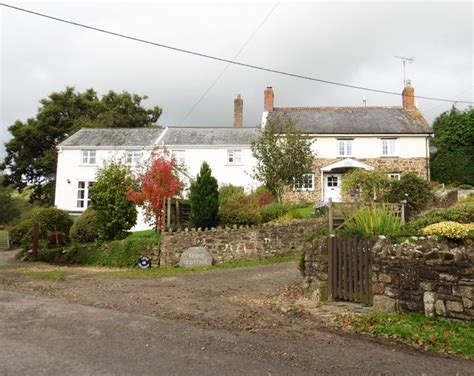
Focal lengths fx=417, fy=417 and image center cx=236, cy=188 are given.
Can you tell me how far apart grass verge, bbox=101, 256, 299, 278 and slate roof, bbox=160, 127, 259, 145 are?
19404 mm

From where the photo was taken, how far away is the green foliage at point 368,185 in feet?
70.1

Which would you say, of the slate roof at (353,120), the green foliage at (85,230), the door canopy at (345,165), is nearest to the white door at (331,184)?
the door canopy at (345,165)

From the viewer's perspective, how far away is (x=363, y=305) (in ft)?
27.5

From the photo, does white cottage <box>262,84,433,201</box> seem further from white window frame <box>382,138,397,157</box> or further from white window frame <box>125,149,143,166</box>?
white window frame <box>125,149,143,166</box>

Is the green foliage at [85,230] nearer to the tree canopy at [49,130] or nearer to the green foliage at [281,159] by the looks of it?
the green foliage at [281,159]

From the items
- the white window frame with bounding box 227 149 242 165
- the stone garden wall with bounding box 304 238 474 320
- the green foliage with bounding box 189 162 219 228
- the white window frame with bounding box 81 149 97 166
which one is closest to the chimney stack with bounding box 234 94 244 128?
the white window frame with bounding box 227 149 242 165

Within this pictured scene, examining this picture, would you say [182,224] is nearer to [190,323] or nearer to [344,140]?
[190,323]

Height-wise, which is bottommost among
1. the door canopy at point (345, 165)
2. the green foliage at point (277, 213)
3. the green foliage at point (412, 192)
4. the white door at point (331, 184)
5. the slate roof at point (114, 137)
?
the green foliage at point (277, 213)

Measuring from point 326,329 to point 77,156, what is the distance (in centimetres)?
3343

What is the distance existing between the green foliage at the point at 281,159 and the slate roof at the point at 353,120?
681 cm

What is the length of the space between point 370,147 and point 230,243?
19.6 meters

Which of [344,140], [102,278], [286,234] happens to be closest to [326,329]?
[102,278]

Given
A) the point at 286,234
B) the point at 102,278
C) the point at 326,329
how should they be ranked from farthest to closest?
the point at 286,234
the point at 102,278
the point at 326,329

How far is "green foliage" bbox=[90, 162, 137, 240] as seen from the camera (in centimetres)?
1973
